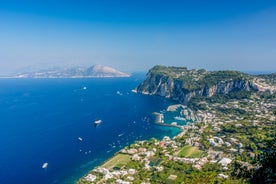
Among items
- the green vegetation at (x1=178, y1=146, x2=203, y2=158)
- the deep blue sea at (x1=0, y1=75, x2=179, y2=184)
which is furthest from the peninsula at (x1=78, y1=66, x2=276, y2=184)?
the deep blue sea at (x1=0, y1=75, x2=179, y2=184)

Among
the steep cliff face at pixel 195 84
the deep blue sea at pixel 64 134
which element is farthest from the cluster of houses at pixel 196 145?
the steep cliff face at pixel 195 84

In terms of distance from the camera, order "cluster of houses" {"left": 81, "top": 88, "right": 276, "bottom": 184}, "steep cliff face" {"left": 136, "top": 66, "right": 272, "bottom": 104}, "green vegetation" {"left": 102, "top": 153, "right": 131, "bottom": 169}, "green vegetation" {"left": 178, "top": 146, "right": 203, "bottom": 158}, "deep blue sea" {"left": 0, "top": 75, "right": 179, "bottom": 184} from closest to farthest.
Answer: "cluster of houses" {"left": 81, "top": 88, "right": 276, "bottom": 184}
"green vegetation" {"left": 102, "top": 153, "right": 131, "bottom": 169}
"deep blue sea" {"left": 0, "top": 75, "right": 179, "bottom": 184}
"green vegetation" {"left": 178, "top": 146, "right": 203, "bottom": 158}
"steep cliff face" {"left": 136, "top": 66, "right": 272, "bottom": 104}

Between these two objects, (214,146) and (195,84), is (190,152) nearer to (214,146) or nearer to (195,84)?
(214,146)

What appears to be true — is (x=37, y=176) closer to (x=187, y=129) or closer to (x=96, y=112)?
(x=187, y=129)

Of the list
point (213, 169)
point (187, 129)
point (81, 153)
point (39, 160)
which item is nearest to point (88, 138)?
point (81, 153)

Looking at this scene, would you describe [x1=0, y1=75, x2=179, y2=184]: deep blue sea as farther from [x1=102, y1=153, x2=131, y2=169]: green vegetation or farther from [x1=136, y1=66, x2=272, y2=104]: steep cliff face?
[x1=136, y1=66, x2=272, y2=104]: steep cliff face

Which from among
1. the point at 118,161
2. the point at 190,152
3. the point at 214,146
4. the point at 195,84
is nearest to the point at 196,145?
the point at 214,146

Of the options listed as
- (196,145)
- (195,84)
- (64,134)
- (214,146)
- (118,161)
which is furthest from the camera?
(195,84)

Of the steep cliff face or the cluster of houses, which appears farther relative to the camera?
the steep cliff face

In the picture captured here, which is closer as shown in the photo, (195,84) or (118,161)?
(118,161)
